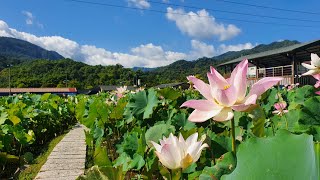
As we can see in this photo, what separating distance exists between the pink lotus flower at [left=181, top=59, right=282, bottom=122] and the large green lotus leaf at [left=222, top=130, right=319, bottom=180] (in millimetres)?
188

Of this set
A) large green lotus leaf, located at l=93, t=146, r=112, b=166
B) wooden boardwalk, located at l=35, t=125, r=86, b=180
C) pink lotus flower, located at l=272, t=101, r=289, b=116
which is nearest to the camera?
large green lotus leaf, located at l=93, t=146, r=112, b=166

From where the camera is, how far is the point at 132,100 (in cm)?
339

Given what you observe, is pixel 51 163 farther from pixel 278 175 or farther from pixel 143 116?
pixel 278 175

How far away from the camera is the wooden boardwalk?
3662 millimetres

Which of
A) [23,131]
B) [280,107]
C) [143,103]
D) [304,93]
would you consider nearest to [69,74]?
[23,131]

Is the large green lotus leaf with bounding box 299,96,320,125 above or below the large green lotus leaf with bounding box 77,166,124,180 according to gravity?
above

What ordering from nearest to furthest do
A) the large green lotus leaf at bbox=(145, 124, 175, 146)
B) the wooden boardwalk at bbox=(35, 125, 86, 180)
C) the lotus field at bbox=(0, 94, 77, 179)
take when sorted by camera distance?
the large green lotus leaf at bbox=(145, 124, 175, 146), the wooden boardwalk at bbox=(35, 125, 86, 180), the lotus field at bbox=(0, 94, 77, 179)

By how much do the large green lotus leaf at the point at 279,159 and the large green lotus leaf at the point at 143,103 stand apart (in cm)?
259

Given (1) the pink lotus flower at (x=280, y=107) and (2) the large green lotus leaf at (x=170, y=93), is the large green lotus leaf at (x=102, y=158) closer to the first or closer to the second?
(1) the pink lotus flower at (x=280, y=107)

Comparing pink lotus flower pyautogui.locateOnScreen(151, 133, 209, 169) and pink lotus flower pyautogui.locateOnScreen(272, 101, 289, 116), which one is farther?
pink lotus flower pyautogui.locateOnScreen(272, 101, 289, 116)

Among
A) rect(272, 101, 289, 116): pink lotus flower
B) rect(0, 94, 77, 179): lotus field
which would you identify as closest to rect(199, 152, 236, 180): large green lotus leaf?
rect(272, 101, 289, 116): pink lotus flower

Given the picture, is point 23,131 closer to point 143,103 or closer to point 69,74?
point 143,103

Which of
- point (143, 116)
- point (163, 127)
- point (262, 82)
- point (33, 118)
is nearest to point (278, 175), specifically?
point (262, 82)

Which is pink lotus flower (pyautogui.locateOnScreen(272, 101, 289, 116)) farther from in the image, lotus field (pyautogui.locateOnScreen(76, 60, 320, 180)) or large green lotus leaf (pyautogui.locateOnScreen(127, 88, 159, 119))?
large green lotus leaf (pyautogui.locateOnScreen(127, 88, 159, 119))
